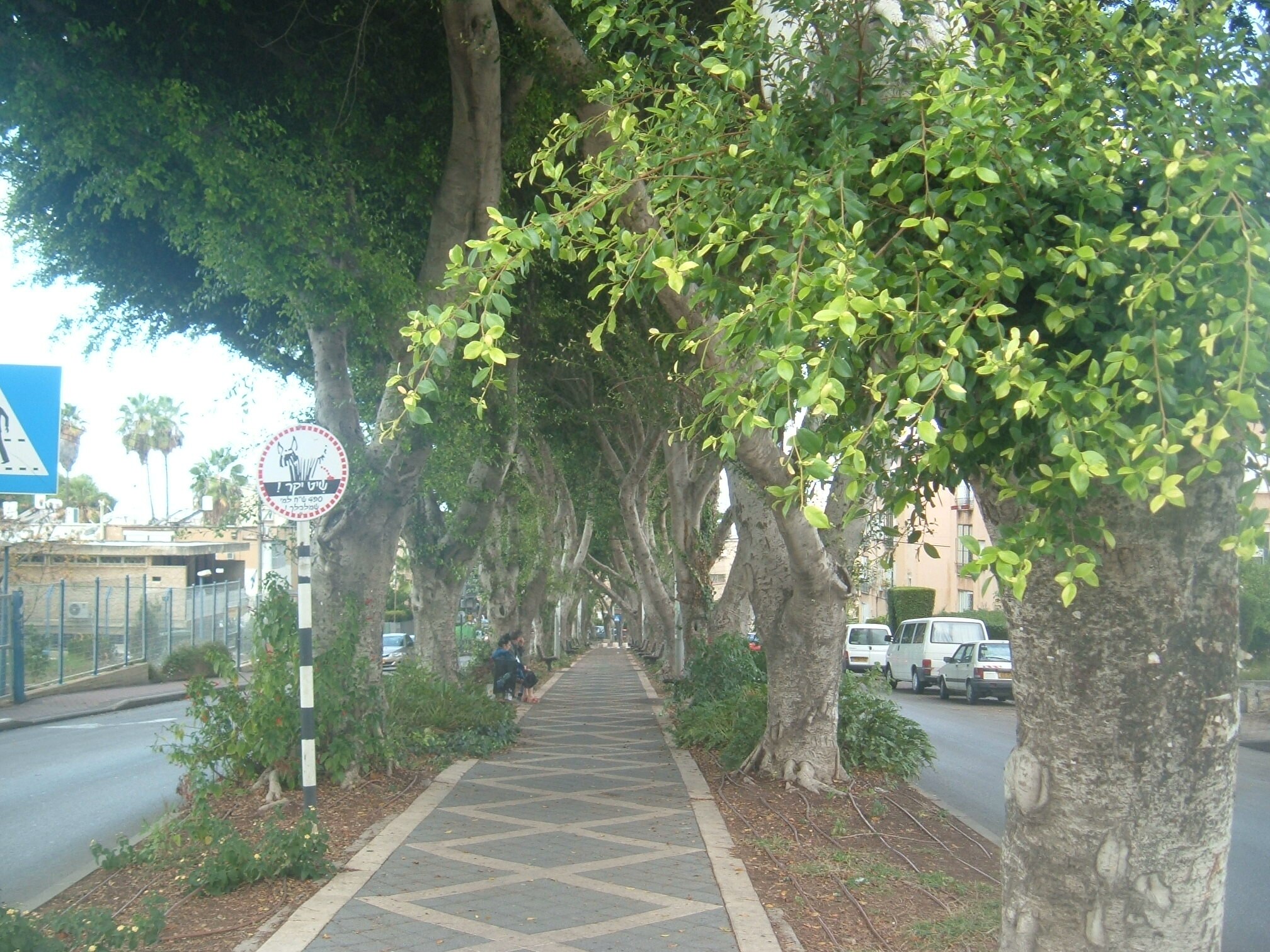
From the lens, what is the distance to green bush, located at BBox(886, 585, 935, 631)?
44375 millimetres

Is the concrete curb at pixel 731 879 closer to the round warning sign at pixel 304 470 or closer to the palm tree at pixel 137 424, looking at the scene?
the round warning sign at pixel 304 470

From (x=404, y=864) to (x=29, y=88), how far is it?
661 centimetres

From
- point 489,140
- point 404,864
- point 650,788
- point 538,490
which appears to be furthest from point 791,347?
point 538,490

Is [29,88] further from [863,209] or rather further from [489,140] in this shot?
[863,209]

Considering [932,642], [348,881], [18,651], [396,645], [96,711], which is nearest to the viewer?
[348,881]

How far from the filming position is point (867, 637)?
1415 inches

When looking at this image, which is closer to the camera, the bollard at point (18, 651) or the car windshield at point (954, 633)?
the bollard at point (18, 651)

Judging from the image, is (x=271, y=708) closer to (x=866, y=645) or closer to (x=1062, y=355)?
(x=1062, y=355)

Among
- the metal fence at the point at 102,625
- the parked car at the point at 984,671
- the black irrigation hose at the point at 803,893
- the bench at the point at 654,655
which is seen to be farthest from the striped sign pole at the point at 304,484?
the bench at the point at 654,655

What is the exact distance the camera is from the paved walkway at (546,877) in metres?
6.29

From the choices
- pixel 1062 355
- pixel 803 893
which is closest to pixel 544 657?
pixel 803 893

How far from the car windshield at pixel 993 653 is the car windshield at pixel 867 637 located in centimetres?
915

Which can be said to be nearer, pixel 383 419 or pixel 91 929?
pixel 91 929

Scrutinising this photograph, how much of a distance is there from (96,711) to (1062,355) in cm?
2365
